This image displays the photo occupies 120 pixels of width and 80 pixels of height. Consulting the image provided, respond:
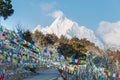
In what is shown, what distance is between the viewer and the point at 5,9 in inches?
1585

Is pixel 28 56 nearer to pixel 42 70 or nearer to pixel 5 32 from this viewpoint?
pixel 5 32

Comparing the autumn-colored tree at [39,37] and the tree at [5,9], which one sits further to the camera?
the autumn-colored tree at [39,37]

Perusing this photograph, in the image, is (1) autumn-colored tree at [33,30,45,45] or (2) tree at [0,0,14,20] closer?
(2) tree at [0,0,14,20]

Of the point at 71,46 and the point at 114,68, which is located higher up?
the point at 71,46

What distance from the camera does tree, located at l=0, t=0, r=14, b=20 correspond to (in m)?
40.1

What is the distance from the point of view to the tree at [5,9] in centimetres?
4006

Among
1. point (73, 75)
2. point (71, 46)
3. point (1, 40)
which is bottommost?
point (73, 75)

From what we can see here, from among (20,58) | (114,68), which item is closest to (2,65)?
(20,58)

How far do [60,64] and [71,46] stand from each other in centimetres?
4104

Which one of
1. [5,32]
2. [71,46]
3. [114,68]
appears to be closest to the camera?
[5,32]

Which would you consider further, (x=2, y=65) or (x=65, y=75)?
(x=65, y=75)

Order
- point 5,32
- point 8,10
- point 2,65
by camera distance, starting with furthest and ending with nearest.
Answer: point 8,10 < point 2,65 < point 5,32

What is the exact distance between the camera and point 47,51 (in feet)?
52.1

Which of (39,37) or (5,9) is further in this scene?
(39,37)
